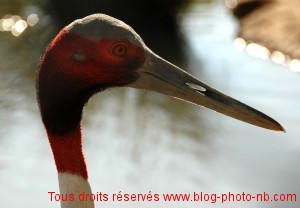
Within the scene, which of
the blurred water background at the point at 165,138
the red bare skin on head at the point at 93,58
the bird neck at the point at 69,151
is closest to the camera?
the red bare skin on head at the point at 93,58

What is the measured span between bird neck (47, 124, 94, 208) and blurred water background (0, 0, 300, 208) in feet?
7.78

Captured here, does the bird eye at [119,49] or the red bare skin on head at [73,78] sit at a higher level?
the bird eye at [119,49]

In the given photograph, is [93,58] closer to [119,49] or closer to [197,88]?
[119,49]

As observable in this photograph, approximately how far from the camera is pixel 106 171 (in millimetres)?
5781

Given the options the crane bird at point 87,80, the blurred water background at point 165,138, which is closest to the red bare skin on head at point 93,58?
the crane bird at point 87,80

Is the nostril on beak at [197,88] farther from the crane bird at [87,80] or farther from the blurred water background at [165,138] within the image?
the blurred water background at [165,138]

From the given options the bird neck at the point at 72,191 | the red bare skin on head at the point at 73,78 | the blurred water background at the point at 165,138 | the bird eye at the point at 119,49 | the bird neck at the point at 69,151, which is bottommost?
the bird neck at the point at 72,191

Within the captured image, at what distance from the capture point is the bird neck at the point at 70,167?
3.05m

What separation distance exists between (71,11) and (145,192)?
3933 millimetres

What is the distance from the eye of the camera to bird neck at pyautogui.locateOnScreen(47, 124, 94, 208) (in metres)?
3.05

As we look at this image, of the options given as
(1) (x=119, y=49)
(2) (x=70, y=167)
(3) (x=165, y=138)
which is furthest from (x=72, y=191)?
(3) (x=165, y=138)

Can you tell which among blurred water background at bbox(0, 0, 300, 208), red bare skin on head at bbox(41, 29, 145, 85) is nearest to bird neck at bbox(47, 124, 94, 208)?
red bare skin on head at bbox(41, 29, 145, 85)

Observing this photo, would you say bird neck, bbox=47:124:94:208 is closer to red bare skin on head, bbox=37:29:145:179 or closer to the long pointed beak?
red bare skin on head, bbox=37:29:145:179

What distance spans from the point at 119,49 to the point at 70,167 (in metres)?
0.56
